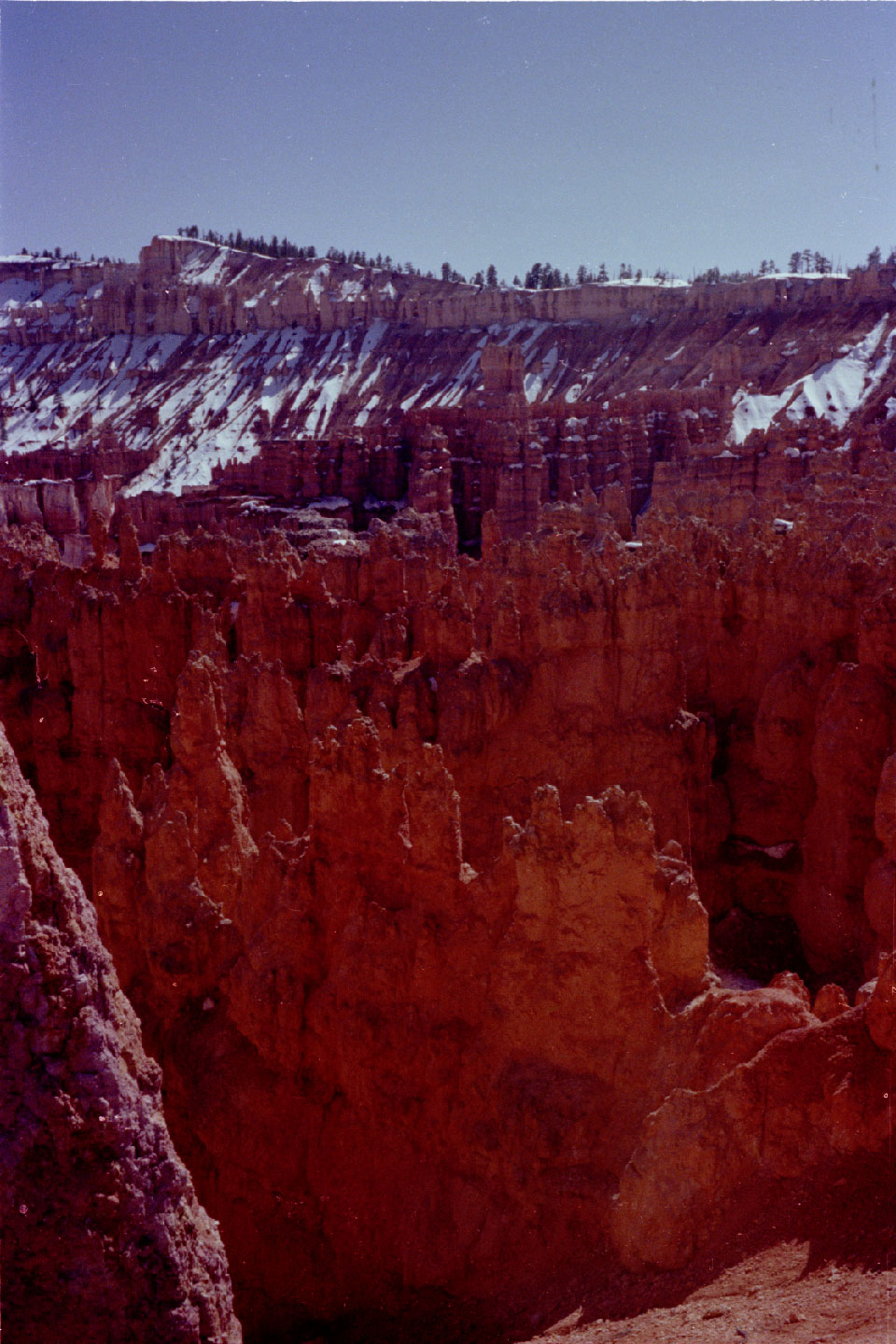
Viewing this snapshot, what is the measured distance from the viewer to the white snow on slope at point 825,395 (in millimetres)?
44188

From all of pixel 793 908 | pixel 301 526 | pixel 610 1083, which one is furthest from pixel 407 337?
pixel 610 1083

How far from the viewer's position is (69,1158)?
10.9 feet

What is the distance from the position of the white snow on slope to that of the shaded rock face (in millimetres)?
40541

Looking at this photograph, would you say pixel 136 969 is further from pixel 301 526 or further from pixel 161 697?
A: pixel 301 526

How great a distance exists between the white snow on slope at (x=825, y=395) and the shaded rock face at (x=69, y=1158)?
4054 centimetres

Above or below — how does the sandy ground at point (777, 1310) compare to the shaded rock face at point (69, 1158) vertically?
below

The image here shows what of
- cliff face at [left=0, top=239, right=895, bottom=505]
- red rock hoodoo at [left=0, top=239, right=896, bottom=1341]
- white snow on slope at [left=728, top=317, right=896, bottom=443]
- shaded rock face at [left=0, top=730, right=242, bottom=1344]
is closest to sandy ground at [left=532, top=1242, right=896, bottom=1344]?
red rock hoodoo at [left=0, top=239, right=896, bottom=1341]

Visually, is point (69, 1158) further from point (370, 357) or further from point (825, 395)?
point (370, 357)

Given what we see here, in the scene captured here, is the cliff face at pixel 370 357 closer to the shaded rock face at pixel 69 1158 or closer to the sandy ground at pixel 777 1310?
the sandy ground at pixel 777 1310

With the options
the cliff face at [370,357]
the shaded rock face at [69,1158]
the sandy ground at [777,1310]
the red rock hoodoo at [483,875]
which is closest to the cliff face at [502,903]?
the red rock hoodoo at [483,875]

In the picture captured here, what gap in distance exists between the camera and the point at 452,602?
46.7 feet

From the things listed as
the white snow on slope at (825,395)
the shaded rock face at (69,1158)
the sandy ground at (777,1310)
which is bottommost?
the sandy ground at (777,1310)

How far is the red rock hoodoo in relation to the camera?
6.36m

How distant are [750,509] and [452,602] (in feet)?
37.0
